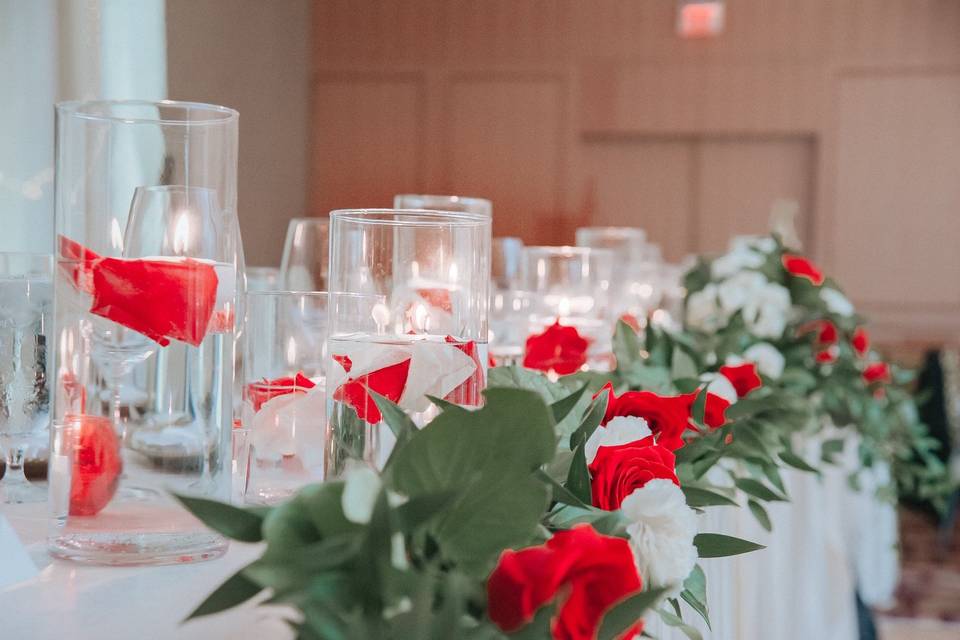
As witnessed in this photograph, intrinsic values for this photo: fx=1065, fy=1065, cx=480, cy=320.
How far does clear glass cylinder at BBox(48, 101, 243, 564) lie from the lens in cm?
63

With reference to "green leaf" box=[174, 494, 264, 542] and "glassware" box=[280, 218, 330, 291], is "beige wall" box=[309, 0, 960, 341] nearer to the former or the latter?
"glassware" box=[280, 218, 330, 291]

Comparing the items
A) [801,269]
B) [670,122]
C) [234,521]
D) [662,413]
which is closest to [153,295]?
[234,521]

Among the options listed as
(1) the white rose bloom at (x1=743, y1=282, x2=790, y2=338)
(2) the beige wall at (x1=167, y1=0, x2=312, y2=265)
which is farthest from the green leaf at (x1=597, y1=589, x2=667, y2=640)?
(2) the beige wall at (x1=167, y1=0, x2=312, y2=265)

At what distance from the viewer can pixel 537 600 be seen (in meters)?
0.40

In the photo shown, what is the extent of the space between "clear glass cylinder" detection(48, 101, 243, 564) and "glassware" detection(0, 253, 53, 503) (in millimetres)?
154

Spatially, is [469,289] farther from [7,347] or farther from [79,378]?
[7,347]

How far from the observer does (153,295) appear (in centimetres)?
63

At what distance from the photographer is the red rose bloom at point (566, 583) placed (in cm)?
40

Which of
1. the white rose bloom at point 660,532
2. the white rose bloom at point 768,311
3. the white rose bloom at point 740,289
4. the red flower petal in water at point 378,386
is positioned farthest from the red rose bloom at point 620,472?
the white rose bloom at point 740,289

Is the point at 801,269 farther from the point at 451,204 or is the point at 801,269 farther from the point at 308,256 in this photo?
the point at 308,256

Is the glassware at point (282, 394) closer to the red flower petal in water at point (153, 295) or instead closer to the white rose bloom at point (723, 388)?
the red flower petal in water at point (153, 295)

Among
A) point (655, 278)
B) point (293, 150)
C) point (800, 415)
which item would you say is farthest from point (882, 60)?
point (800, 415)

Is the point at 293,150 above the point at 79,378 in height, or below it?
above

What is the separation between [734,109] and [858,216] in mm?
1020
